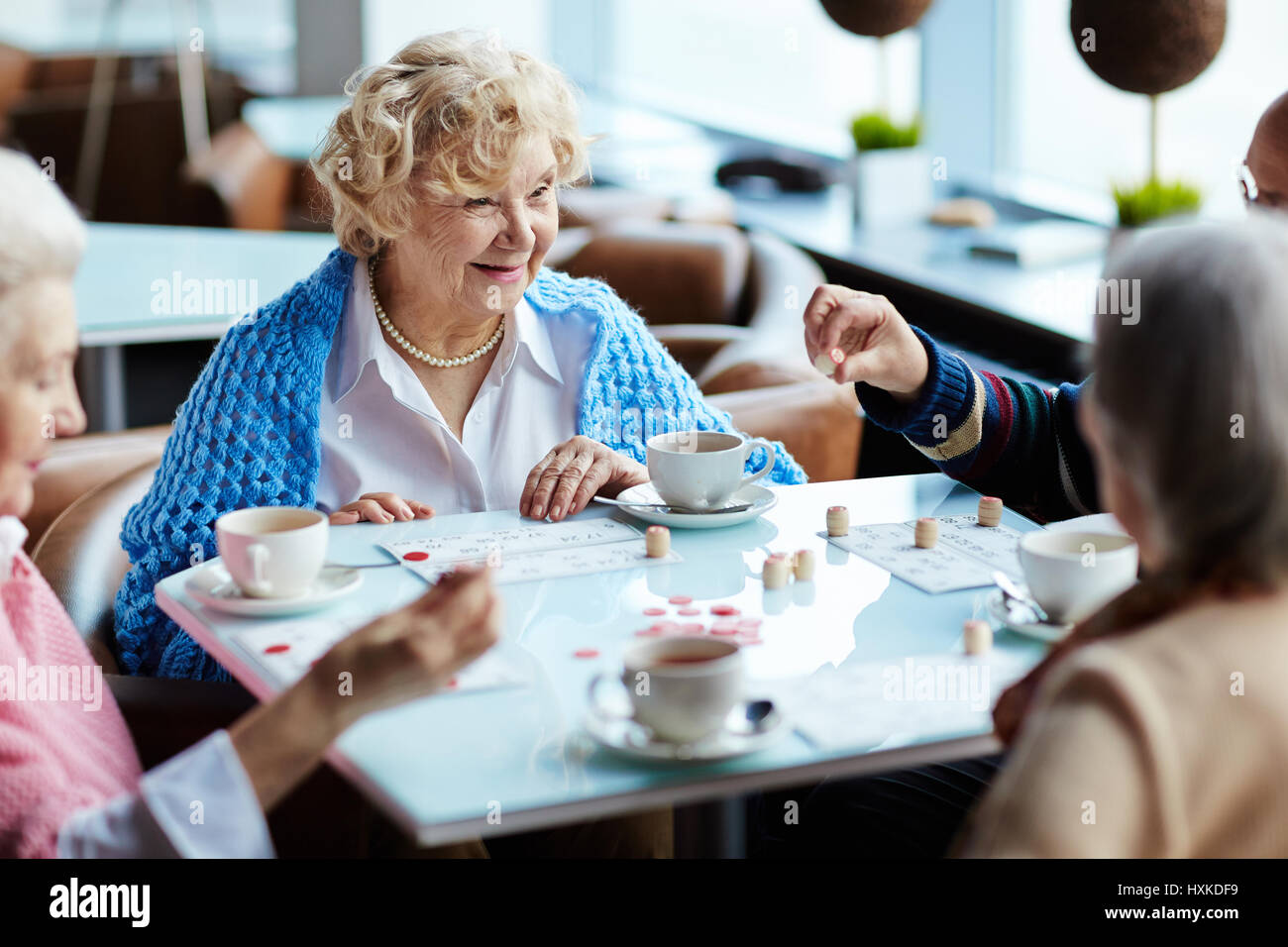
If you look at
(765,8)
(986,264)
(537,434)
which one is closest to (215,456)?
(537,434)

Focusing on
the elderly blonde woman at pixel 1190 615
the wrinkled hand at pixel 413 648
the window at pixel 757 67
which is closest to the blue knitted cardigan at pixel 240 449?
the wrinkled hand at pixel 413 648

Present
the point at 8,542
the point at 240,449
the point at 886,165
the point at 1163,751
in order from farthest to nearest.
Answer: the point at 886,165 → the point at 240,449 → the point at 8,542 → the point at 1163,751

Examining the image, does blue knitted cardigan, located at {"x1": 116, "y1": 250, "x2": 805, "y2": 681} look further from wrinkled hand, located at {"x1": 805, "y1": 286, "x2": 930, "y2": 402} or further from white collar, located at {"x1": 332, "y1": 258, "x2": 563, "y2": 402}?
wrinkled hand, located at {"x1": 805, "y1": 286, "x2": 930, "y2": 402}

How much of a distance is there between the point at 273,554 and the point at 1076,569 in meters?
0.74

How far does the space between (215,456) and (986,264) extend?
2183mm

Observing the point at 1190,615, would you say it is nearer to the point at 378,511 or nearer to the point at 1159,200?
the point at 378,511

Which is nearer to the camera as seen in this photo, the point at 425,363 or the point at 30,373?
the point at 30,373

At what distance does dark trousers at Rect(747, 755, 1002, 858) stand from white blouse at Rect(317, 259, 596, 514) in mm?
590

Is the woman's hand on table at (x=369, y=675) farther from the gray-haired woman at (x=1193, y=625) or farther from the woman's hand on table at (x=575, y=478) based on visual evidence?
the woman's hand on table at (x=575, y=478)

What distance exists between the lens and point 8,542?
1.35 meters

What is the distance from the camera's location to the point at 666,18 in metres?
6.28

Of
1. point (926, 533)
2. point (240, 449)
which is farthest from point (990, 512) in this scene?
point (240, 449)

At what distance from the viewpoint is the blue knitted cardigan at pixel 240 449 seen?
69.7 inches

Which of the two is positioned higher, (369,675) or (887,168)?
(887,168)
